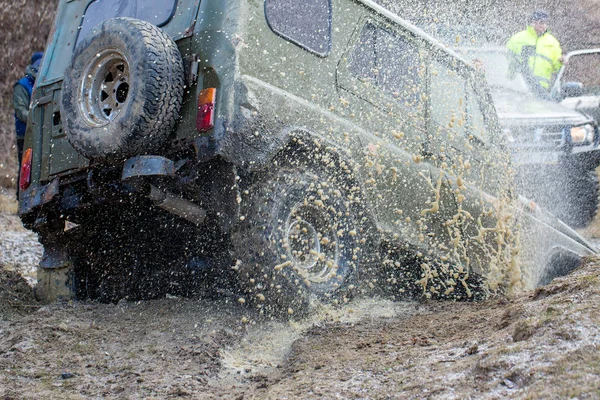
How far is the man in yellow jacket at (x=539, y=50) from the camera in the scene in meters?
9.92

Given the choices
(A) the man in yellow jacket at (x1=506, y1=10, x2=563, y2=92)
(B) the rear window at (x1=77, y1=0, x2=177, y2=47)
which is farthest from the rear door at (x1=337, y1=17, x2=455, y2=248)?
(A) the man in yellow jacket at (x1=506, y1=10, x2=563, y2=92)

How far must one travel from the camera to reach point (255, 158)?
12.5 feet

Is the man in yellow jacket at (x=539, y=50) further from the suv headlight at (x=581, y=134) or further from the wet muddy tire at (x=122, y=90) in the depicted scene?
the wet muddy tire at (x=122, y=90)

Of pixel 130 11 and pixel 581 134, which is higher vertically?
pixel 130 11

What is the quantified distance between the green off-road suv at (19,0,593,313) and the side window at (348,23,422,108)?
13 millimetres

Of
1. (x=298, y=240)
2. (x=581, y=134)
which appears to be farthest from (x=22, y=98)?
(x=581, y=134)

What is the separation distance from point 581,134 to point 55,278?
6603 mm

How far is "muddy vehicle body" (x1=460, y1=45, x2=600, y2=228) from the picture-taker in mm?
8477

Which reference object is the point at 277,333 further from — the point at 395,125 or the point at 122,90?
the point at 395,125

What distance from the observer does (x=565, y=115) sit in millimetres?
8797

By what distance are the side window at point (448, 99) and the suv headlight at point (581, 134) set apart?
3.60 metres

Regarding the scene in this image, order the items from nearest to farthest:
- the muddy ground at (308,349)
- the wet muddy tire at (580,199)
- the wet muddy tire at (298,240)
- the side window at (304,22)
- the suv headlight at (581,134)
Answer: the muddy ground at (308,349)
the wet muddy tire at (298,240)
the side window at (304,22)
the suv headlight at (581,134)
the wet muddy tire at (580,199)

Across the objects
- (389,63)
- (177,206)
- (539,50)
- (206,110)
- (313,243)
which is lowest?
(313,243)

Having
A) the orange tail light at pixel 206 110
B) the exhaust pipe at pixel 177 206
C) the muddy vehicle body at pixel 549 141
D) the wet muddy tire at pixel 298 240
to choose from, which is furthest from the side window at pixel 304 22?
the muddy vehicle body at pixel 549 141
